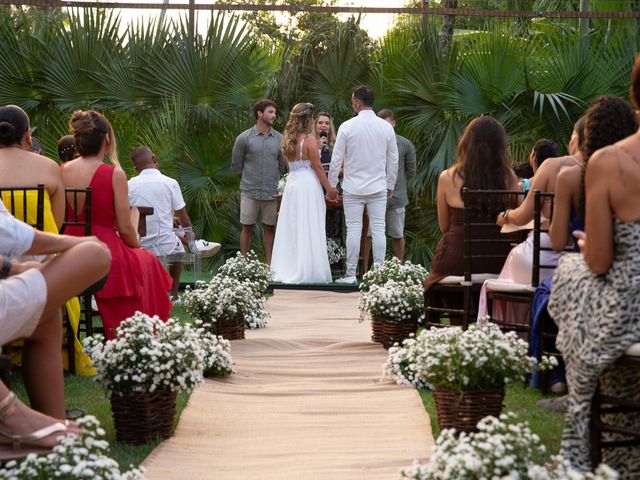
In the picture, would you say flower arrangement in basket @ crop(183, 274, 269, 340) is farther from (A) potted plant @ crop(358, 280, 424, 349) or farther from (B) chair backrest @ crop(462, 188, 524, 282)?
(B) chair backrest @ crop(462, 188, 524, 282)

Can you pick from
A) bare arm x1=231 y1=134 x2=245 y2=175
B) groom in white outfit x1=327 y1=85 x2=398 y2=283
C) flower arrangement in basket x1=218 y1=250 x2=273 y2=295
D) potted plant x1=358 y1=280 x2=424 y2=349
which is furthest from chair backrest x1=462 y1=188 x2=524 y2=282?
bare arm x1=231 y1=134 x2=245 y2=175

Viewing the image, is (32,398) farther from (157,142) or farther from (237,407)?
(157,142)

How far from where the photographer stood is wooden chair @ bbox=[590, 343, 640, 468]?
392cm

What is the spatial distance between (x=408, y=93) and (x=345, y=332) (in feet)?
19.7

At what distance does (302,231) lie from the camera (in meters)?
12.9

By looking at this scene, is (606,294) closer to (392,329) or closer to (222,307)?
(392,329)

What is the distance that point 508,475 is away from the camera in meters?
3.64

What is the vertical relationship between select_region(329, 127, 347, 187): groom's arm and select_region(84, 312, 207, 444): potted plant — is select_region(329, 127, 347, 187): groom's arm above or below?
above

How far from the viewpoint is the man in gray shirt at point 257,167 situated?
1309cm

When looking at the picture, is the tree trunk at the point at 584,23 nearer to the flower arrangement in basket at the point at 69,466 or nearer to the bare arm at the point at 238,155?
the bare arm at the point at 238,155

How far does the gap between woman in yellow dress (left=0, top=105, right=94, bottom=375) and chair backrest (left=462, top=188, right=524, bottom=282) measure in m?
2.43

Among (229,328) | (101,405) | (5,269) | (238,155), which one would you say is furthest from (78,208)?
(238,155)

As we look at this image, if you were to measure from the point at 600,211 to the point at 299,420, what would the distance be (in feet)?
7.39

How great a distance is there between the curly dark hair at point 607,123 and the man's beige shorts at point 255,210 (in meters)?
8.48
